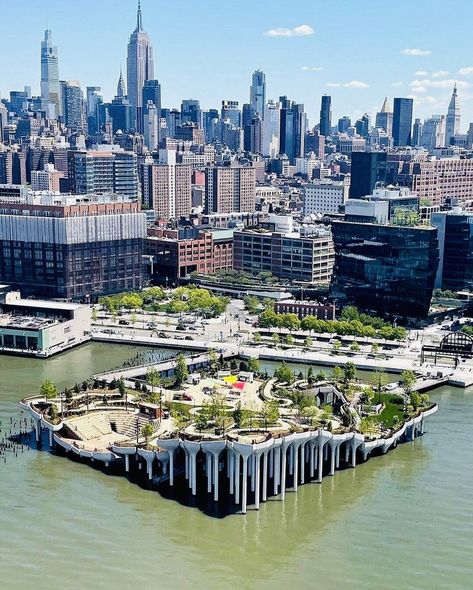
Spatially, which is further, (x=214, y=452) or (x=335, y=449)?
(x=335, y=449)

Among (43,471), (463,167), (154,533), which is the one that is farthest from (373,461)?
(463,167)

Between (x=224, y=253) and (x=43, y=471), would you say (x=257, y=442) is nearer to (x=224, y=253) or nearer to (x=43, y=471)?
(x=43, y=471)

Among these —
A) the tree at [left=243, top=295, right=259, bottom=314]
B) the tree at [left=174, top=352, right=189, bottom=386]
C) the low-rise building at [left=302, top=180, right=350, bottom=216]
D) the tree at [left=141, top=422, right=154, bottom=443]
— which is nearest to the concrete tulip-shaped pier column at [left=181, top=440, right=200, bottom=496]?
the tree at [left=141, top=422, right=154, bottom=443]

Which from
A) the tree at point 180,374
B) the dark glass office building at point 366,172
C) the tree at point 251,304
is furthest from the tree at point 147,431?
the dark glass office building at point 366,172

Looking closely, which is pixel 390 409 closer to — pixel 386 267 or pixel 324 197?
pixel 386 267

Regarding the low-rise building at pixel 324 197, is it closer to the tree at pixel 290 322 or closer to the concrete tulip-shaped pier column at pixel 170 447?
the tree at pixel 290 322

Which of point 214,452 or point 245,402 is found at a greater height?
point 214,452

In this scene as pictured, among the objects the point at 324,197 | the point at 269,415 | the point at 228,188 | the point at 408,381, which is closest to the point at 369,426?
the point at 269,415
